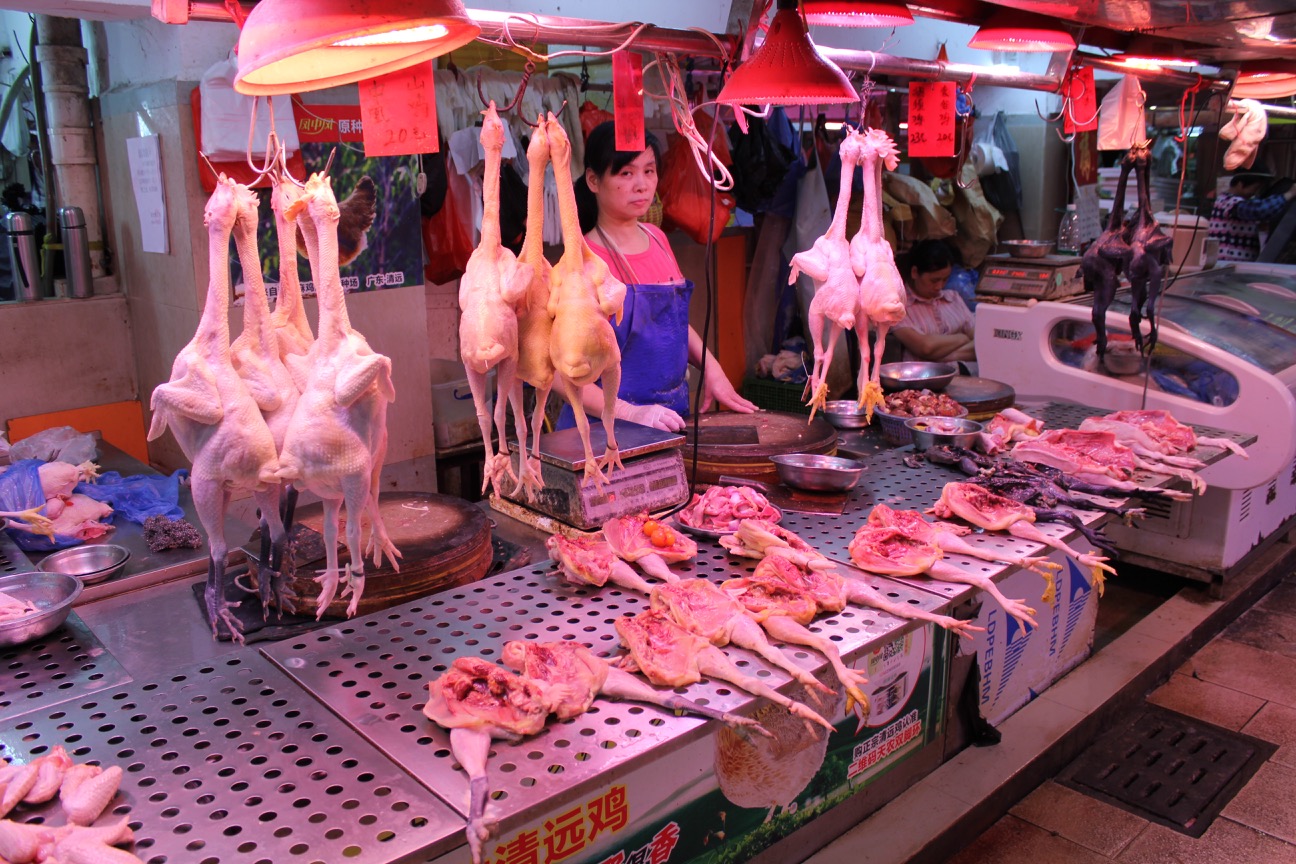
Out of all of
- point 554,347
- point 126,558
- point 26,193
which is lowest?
point 126,558

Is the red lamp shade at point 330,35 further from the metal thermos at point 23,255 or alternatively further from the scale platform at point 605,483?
the metal thermos at point 23,255

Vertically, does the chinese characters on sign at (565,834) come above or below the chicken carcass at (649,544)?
below

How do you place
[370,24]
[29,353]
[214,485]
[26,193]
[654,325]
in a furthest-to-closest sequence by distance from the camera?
[26,193] → [29,353] → [654,325] → [214,485] → [370,24]

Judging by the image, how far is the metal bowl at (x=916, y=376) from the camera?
14.1 ft

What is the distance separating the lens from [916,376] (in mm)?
4582

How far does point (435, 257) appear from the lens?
5.11 metres

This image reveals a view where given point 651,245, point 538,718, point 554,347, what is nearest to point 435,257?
point 651,245

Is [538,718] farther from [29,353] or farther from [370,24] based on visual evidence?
[29,353]

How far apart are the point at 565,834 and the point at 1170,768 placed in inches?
127

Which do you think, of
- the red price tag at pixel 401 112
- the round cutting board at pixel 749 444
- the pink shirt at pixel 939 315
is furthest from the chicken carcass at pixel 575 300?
the pink shirt at pixel 939 315

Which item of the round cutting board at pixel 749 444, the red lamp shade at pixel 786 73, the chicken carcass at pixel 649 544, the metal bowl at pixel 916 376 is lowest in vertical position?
the chicken carcass at pixel 649 544

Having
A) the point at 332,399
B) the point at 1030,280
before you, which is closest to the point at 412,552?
the point at 332,399

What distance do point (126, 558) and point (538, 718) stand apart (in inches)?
66.2

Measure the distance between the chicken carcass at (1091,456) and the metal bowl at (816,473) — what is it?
0.78 metres
